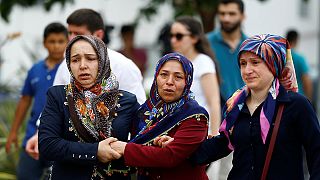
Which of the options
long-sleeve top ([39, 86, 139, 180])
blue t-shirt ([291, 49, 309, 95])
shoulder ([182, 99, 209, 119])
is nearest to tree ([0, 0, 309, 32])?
blue t-shirt ([291, 49, 309, 95])

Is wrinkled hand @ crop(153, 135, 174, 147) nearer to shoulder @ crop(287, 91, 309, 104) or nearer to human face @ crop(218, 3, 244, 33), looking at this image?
shoulder @ crop(287, 91, 309, 104)

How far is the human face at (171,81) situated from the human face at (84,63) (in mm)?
412

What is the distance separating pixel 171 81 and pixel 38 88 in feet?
9.19

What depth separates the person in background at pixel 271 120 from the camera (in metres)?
4.82

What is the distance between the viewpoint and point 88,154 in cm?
510

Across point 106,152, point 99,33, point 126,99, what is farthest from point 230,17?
point 106,152

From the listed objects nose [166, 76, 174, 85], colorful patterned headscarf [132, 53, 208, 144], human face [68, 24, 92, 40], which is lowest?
colorful patterned headscarf [132, 53, 208, 144]

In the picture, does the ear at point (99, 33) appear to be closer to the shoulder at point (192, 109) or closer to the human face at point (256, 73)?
the shoulder at point (192, 109)

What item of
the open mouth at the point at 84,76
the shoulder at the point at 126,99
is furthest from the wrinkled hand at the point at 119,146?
the open mouth at the point at 84,76

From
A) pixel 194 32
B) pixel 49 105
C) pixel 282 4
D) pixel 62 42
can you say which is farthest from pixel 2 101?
pixel 282 4

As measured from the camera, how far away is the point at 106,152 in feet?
16.7

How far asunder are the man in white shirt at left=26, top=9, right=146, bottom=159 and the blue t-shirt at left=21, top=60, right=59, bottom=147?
2.92ft

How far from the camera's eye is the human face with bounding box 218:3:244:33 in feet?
29.0

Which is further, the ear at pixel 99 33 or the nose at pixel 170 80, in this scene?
the ear at pixel 99 33
